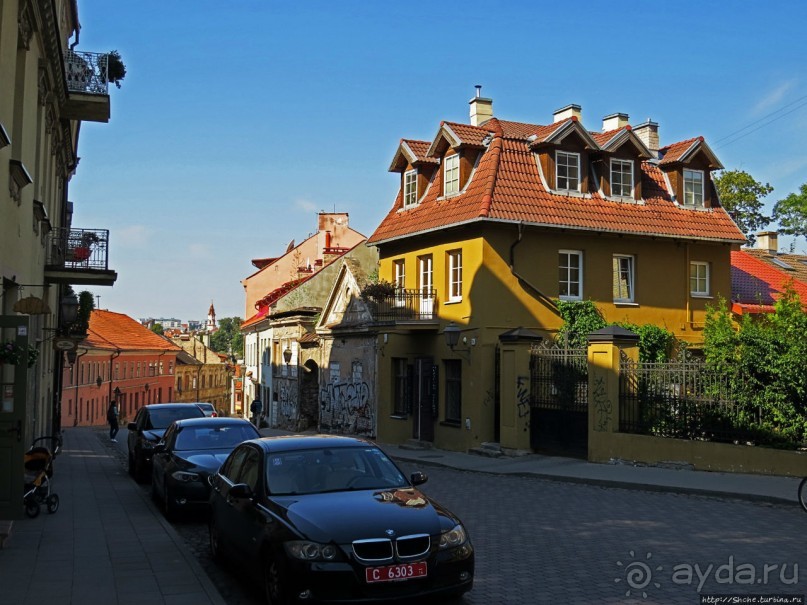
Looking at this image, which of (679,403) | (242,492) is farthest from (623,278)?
(242,492)

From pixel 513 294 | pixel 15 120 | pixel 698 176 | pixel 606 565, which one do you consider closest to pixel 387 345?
pixel 513 294

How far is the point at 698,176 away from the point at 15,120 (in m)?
22.5

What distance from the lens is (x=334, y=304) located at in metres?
33.6

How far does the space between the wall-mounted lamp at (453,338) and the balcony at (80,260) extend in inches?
362

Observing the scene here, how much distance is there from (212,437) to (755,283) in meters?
24.5

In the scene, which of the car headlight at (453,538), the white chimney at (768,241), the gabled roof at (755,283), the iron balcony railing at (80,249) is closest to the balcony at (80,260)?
the iron balcony railing at (80,249)

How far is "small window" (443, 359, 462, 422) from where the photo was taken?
25562mm

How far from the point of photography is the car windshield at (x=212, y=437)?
14.0 m

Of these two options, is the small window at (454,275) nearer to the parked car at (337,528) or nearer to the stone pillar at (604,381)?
the stone pillar at (604,381)

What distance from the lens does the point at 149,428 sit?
62.1 feet

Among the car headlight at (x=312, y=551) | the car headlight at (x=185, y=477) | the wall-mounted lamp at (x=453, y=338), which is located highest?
the wall-mounted lamp at (x=453, y=338)

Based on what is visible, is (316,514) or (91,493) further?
Answer: (91,493)

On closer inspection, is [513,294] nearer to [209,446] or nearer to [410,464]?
[410,464]

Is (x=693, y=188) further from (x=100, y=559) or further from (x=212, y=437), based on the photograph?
(x=100, y=559)
